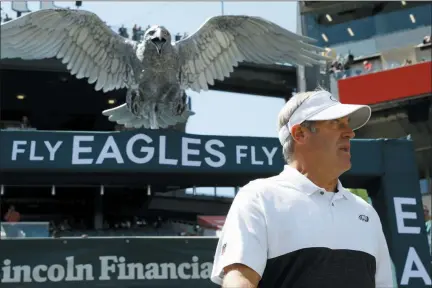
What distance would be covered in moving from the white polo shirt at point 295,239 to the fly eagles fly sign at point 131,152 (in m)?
2.78

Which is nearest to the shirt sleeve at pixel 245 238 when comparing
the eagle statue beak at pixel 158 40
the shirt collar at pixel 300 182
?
the shirt collar at pixel 300 182

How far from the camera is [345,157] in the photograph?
5.91 ft

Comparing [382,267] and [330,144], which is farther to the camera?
[382,267]

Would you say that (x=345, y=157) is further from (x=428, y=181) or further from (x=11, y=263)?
(x=428, y=181)

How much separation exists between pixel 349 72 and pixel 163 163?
Result: 1960cm

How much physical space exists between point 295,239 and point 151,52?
14.0ft

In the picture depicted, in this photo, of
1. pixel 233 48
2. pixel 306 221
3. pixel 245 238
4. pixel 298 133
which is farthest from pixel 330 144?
pixel 233 48

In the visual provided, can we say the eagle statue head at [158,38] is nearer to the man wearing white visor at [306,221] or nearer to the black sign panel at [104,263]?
the black sign panel at [104,263]

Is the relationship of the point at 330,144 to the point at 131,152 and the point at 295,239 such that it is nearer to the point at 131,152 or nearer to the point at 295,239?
the point at 295,239

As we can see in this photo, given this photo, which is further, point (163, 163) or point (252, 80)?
point (252, 80)

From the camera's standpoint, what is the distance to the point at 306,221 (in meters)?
1.70

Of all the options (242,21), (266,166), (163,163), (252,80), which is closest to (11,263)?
(163,163)

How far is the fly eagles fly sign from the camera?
173 inches

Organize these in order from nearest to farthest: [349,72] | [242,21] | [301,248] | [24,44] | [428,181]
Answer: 1. [301,248]
2. [24,44]
3. [242,21]
4. [349,72]
5. [428,181]
